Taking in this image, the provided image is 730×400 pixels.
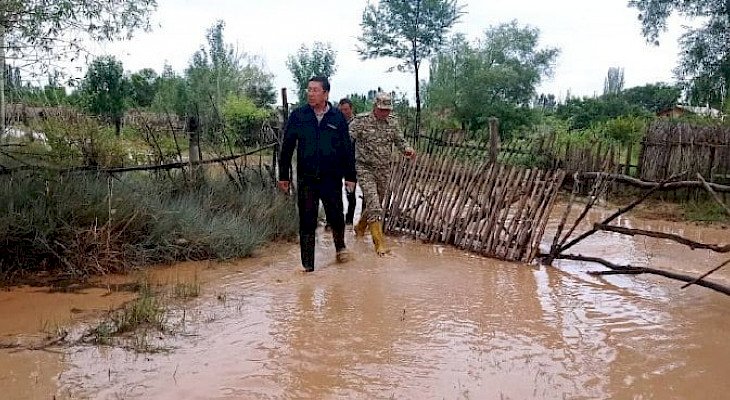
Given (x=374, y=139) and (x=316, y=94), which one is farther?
(x=374, y=139)

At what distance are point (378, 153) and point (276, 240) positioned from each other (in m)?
1.51

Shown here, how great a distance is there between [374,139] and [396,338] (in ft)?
11.4

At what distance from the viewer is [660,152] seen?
1138cm

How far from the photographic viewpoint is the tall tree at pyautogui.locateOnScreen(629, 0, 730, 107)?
20.7 metres

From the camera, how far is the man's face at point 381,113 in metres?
7.09

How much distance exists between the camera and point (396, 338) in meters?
3.97

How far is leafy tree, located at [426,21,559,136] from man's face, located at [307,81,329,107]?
1564cm

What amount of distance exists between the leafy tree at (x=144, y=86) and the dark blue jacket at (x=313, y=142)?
22.6 m

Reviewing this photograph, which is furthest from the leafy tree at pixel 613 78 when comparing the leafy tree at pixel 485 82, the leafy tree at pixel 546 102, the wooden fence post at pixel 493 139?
the wooden fence post at pixel 493 139

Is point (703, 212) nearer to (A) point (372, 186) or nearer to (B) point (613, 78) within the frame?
(A) point (372, 186)

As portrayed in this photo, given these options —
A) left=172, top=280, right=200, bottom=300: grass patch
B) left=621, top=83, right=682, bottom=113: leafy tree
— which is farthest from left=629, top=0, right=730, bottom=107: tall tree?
left=172, top=280, right=200, bottom=300: grass patch

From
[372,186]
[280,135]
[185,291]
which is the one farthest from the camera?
[280,135]

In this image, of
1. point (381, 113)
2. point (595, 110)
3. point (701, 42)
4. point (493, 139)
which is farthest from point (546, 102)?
point (381, 113)

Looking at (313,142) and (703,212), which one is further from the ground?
(313,142)
